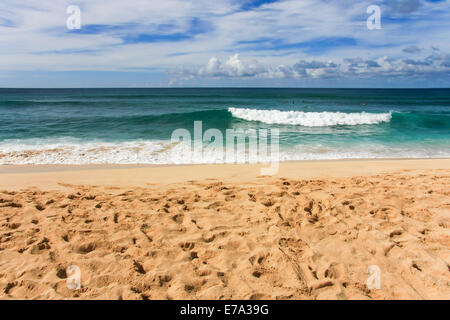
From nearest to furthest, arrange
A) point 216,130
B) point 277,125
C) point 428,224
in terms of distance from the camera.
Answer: point 428,224 → point 216,130 → point 277,125

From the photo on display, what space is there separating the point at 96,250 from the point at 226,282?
1.73 m

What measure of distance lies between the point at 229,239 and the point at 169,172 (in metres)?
4.43

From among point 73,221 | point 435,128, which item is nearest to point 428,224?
point 73,221

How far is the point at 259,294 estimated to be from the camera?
2930 millimetres

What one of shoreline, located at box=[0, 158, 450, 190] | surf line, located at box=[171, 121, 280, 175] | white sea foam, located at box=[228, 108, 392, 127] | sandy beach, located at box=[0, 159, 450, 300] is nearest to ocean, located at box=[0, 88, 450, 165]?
white sea foam, located at box=[228, 108, 392, 127]

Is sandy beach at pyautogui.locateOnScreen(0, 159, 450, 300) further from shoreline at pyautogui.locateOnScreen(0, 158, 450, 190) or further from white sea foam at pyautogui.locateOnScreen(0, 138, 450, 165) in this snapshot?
white sea foam at pyautogui.locateOnScreen(0, 138, 450, 165)

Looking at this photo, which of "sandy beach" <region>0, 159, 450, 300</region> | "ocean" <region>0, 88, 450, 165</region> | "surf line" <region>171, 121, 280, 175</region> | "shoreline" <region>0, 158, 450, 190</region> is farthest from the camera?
"ocean" <region>0, 88, 450, 165</region>

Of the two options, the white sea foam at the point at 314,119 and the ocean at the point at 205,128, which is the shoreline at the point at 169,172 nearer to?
the ocean at the point at 205,128

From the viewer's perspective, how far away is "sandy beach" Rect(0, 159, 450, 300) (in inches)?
119

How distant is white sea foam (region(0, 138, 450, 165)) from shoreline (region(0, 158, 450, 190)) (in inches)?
33.7

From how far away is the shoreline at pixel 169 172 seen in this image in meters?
6.95

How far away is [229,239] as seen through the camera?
389 cm

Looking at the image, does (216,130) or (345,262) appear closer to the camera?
(345,262)
